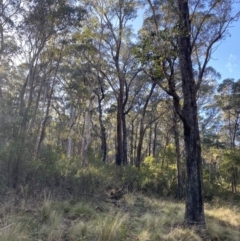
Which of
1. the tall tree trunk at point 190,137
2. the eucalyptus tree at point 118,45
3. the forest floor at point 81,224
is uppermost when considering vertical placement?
the eucalyptus tree at point 118,45

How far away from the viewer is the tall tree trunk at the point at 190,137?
6633 millimetres

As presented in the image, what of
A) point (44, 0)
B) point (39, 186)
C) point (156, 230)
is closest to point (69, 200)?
point (39, 186)

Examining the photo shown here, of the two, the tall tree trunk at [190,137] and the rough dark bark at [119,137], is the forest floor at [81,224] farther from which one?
the rough dark bark at [119,137]

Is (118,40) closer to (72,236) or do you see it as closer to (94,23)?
(94,23)

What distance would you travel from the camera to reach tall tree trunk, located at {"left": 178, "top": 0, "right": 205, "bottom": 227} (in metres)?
6.63

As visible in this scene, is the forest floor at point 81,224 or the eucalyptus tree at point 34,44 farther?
the eucalyptus tree at point 34,44

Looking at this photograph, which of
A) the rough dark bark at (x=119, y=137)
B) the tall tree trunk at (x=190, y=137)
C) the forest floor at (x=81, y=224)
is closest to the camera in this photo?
the forest floor at (x=81, y=224)

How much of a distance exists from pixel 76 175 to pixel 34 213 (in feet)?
11.3

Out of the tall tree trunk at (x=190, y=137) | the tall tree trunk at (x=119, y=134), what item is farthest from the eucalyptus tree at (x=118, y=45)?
the tall tree trunk at (x=190, y=137)

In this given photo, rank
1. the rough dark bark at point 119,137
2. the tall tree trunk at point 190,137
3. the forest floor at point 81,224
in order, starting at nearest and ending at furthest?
the forest floor at point 81,224 → the tall tree trunk at point 190,137 → the rough dark bark at point 119,137

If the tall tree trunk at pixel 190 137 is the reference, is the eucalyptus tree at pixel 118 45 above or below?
above

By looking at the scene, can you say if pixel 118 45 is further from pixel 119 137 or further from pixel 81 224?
pixel 81 224

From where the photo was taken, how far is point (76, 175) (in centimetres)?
911

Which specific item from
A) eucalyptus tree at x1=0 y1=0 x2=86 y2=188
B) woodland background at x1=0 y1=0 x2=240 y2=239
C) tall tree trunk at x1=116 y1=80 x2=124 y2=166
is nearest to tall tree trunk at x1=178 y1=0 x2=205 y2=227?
woodland background at x1=0 y1=0 x2=240 y2=239
